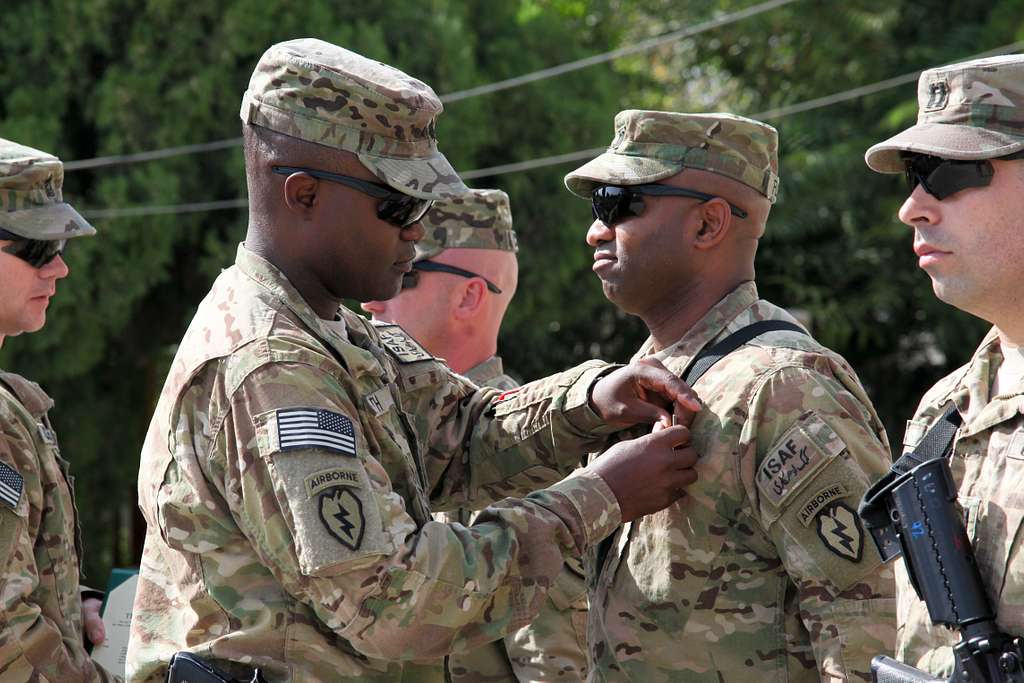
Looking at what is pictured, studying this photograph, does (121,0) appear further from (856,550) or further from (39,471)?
(856,550)

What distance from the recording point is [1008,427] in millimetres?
3061

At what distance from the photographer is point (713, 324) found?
13.0ft

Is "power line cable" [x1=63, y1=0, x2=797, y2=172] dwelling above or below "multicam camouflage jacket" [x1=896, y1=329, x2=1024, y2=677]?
below

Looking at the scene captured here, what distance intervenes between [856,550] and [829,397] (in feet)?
1.36

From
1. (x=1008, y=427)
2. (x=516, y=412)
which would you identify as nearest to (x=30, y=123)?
(x=516, y=412)

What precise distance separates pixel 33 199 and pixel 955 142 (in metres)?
3.14

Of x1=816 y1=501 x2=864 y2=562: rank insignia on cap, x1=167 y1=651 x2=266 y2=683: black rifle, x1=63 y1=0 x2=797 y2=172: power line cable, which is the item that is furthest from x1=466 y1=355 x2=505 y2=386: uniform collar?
x1=63 y1=0 x2=797 y2=172: power line cable

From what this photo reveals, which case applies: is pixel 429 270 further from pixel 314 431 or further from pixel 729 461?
pixel 314 431

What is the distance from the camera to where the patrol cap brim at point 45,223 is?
4.66 m

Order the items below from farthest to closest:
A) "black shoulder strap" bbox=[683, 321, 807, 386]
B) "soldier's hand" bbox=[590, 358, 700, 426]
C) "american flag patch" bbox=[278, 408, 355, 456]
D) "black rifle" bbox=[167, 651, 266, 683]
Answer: "black shoulder strap" bbox=[683, 321, 807, 386]
"soldier's hand" bbox=[590, 358, 700, 426]
"black rifle" bbox=[167, 651, 266, 683]
"american flag patch" bbox=[278, 408, 355, 456]

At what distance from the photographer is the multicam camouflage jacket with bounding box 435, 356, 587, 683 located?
4.78m

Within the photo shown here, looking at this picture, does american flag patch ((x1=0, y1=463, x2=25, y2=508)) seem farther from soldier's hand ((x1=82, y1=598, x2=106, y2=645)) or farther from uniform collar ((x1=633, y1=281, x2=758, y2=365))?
uniform collar ((x1=633, y1=281, x2=758, y2=365))

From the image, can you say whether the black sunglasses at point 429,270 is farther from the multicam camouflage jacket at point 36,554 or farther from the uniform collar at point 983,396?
the uniform collar at point 983,396

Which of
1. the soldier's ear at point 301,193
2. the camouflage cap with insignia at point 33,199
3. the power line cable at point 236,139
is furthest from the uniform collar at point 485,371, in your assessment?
the power line cable at point 236,139
